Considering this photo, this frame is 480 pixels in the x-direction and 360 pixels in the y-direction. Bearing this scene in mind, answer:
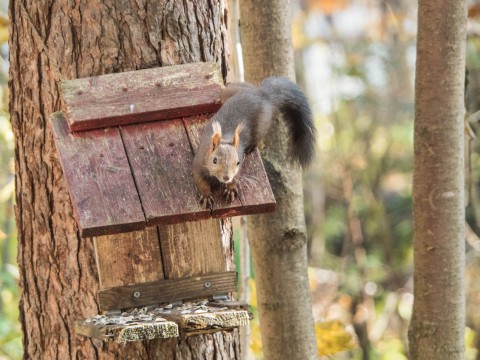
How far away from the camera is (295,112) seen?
2.52 metres

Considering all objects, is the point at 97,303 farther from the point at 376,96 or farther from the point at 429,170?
the point at 376,96

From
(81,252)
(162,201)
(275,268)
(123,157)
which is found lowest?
(275,268)

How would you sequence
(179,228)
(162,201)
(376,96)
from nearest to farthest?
(162,201)
(179,228)
(376,96)

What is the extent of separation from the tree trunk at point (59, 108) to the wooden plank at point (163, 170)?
0.89ft

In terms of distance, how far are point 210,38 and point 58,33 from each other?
0.49 meters

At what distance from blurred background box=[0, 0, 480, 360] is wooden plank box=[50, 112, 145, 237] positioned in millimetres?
4104

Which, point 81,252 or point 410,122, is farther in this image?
point 410,122

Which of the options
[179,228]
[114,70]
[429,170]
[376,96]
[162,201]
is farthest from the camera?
[376,96]

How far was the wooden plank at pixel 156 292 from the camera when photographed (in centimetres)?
215

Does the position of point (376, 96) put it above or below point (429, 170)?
above

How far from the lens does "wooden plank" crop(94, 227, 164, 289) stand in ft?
7.11

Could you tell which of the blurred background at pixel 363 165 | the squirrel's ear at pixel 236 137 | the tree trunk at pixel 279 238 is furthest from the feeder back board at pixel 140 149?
the blurred background at pixel 363 165

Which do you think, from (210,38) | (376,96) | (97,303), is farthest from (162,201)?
(376,96)

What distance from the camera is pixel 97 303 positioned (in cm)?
233
